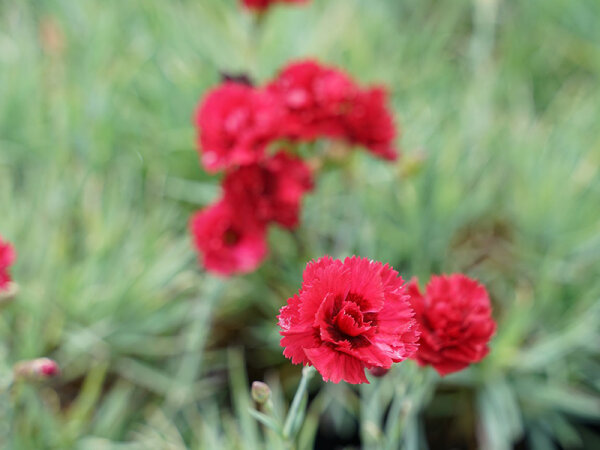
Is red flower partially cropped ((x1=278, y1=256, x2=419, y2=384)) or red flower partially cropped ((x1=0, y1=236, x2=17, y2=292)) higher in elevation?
red flower partially cropped ((x1=278, y1=256, x2=419, y2=384))

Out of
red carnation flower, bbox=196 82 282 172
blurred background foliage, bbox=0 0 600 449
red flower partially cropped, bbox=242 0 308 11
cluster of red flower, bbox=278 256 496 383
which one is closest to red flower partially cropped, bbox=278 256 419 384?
cluster of red flower, bbox=278 256 496 383

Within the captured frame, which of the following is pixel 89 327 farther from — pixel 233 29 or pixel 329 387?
pixel 233 29

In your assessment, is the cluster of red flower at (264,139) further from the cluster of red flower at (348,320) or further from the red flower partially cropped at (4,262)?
the cluster of red flower at (348,320)

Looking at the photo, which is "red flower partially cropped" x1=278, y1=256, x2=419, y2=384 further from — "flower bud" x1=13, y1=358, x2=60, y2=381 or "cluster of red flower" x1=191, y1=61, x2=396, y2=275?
"cluster of red flower" x1=191, y1=61, x2=396, y2=275

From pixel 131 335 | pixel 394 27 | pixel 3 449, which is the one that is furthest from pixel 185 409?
pixel 394 27

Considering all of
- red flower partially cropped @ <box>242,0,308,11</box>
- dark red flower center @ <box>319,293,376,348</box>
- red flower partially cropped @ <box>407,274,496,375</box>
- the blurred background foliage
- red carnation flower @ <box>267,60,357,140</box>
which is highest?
red flower partially cropped @ <box>242,0,308,11</box>

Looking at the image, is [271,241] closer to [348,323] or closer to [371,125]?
[371,125]
